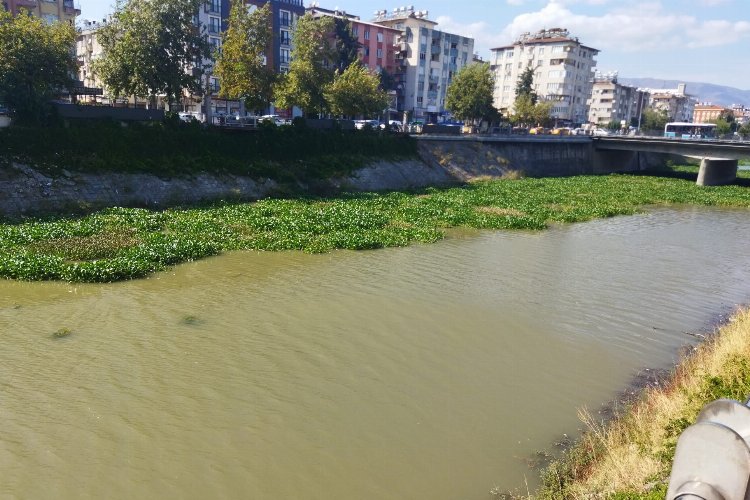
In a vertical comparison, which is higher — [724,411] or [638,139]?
[638,139]

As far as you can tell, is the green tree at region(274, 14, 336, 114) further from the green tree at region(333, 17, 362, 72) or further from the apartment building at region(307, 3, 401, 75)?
the apartment building at region(307, 3, 401, 75)

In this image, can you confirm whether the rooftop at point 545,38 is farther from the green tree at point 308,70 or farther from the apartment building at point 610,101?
the green tree at point 308,70

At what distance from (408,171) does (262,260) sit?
97.4 ft

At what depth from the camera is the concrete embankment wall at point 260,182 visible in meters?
30.9

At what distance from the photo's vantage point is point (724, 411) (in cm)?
626

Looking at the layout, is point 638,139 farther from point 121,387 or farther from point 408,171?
point 121,387

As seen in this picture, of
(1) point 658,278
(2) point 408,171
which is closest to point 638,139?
(2) point 408,171

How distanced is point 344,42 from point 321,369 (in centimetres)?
7376

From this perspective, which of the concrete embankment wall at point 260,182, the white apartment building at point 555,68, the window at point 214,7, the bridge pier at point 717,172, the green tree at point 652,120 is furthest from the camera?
the green tree at point 652,120

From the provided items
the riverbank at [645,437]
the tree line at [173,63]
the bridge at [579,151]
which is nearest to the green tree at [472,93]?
the bridge at [579,151]

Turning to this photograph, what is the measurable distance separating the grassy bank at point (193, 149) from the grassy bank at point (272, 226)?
5111mm

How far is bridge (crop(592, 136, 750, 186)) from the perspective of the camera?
200 feet

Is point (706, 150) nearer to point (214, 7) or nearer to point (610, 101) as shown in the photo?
point (214, 7)

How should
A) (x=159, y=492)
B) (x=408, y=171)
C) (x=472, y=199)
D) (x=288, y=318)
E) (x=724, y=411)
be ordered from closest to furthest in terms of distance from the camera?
(x=724, y=411)
(x=159, y=492)
(x=288, y=318)
(x=472, y=199)
(x=408, y=171)
